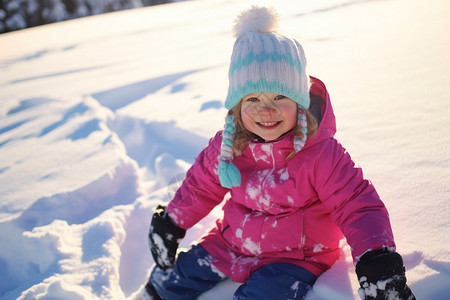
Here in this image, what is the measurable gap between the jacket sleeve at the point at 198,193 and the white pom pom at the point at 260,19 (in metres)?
0.45

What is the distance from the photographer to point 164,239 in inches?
58.1

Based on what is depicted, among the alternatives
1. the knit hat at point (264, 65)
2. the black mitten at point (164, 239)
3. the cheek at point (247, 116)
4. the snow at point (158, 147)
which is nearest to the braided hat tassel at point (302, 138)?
the knit hat at point (264, 65)

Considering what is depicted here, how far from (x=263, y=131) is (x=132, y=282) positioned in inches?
37.1

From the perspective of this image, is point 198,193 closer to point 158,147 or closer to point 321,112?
point 321,112

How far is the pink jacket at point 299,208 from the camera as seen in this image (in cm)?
114

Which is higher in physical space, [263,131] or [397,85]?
[263,131]

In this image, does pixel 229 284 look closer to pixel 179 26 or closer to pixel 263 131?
pixel 263 131

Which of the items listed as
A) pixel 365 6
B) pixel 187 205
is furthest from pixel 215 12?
pixel 187 205

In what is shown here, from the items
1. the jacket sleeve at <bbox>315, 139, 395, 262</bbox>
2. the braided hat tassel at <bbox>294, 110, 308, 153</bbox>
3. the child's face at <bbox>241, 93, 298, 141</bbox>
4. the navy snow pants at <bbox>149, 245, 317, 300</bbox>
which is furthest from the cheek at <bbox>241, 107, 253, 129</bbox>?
the navy snow pants at <bbox>149, 245, 317, 300</bbox>

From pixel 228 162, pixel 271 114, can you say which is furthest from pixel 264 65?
pixel 228 162

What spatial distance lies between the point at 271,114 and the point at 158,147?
1484 millimetres

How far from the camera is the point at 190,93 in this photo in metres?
3.39

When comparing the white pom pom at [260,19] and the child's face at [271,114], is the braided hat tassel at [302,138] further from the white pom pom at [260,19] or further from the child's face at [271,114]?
the white pom pom at [260,19]

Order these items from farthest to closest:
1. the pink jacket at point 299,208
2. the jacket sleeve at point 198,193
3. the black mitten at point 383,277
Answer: the jacket sleeve at point 198,193, the pink jacket at point 299,208, the black mitten at point 383,277
